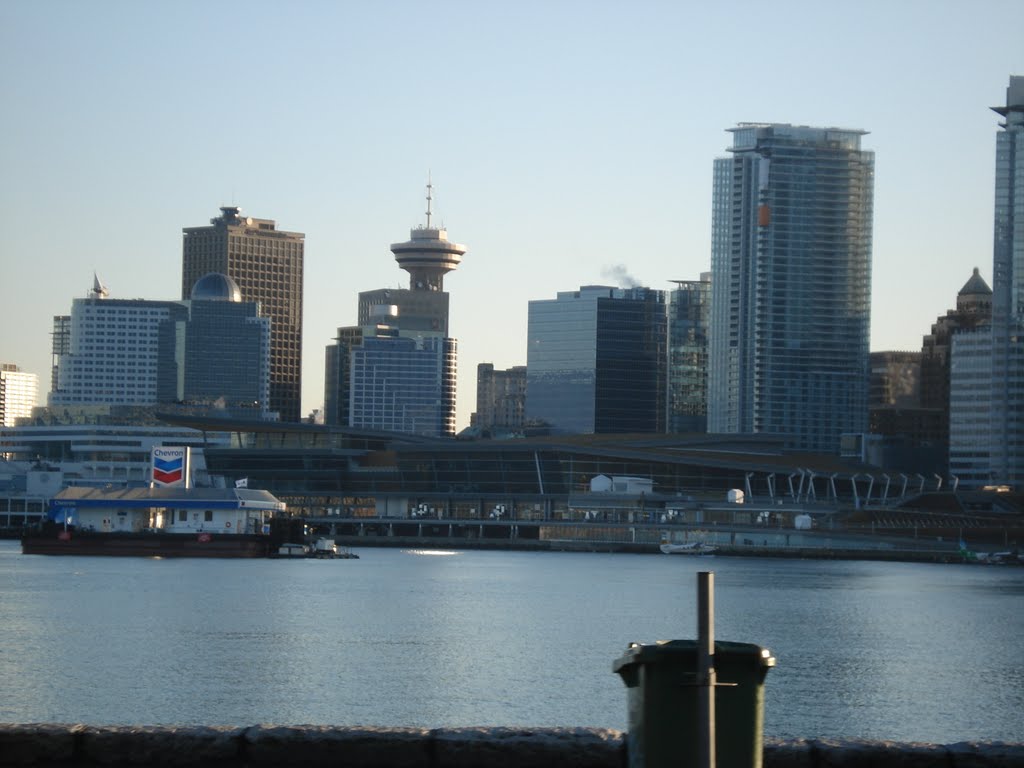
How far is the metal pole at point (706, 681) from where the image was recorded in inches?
525

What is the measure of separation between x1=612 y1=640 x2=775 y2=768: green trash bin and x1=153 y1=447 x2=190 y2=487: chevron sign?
13929 cm

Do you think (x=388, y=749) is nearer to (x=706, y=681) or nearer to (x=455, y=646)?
(x=706, y=681)

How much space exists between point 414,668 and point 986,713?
17.7 meters

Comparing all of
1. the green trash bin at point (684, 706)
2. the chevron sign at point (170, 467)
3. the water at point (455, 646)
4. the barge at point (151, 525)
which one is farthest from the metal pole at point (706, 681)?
the chevron sign at point (170, 467)

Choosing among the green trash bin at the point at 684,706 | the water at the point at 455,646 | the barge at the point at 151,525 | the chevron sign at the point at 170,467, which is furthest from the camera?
the chevron sign at the point at 170,467

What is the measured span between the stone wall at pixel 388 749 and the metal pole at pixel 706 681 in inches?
157

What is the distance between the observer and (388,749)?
18.2m

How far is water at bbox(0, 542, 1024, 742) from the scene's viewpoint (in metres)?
48.3

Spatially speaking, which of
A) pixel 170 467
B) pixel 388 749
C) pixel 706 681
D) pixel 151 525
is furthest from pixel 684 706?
pixel 170 467

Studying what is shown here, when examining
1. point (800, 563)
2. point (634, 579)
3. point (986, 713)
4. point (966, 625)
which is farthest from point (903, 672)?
point (800, 563)

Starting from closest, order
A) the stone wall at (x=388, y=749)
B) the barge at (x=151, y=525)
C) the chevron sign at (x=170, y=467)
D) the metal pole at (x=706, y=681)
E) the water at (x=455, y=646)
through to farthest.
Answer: the metal pole at (x=706, y=681) → the stone wall at (x=388, y=749) → the water at (x=455, y=646) → the barge at (x=151, y=525) → the chevron sign at (x=170, y=467)

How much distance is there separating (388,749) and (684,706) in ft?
15.5

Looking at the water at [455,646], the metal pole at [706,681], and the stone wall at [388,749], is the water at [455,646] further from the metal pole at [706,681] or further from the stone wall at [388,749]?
the metal pole at [706,681]

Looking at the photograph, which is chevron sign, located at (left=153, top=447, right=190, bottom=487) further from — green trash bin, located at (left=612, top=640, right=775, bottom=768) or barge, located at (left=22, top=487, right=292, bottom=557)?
green trash bin, located at (left=612, top=640, right=775, bottom=768)
